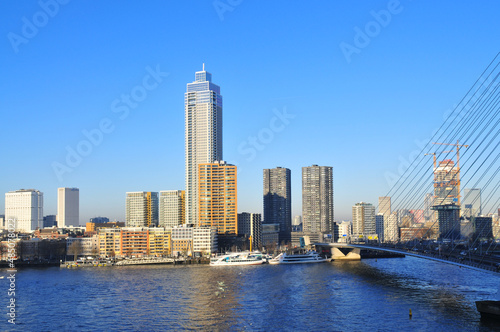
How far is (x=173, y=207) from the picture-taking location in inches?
4099

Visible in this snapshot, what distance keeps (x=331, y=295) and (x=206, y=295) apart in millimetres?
8083

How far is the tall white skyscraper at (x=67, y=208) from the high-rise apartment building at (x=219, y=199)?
8560 cm

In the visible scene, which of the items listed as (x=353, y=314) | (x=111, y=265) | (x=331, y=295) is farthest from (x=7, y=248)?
(x=353, y=314)

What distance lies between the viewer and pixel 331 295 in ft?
106

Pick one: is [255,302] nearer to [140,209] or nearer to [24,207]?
[140,209]

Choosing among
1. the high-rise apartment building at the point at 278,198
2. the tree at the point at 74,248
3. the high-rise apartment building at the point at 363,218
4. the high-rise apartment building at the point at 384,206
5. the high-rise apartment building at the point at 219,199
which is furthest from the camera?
the high-rise apartment building at the point at 384,206

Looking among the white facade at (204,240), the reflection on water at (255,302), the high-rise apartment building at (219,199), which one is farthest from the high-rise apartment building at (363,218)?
the reflection on water at (255,302)

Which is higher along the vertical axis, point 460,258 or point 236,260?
point 460,258

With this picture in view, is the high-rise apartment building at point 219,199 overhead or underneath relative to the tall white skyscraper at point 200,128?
underneath

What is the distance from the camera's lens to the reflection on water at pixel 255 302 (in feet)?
77.2

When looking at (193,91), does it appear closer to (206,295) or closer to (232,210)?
Answer: (232,210)

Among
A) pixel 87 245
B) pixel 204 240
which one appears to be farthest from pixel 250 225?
pixel 87 245

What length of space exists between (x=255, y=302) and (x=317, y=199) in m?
88.3

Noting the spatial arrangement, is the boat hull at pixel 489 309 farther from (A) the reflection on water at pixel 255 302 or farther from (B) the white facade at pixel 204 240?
(B) the white facade at pixel 204 240
